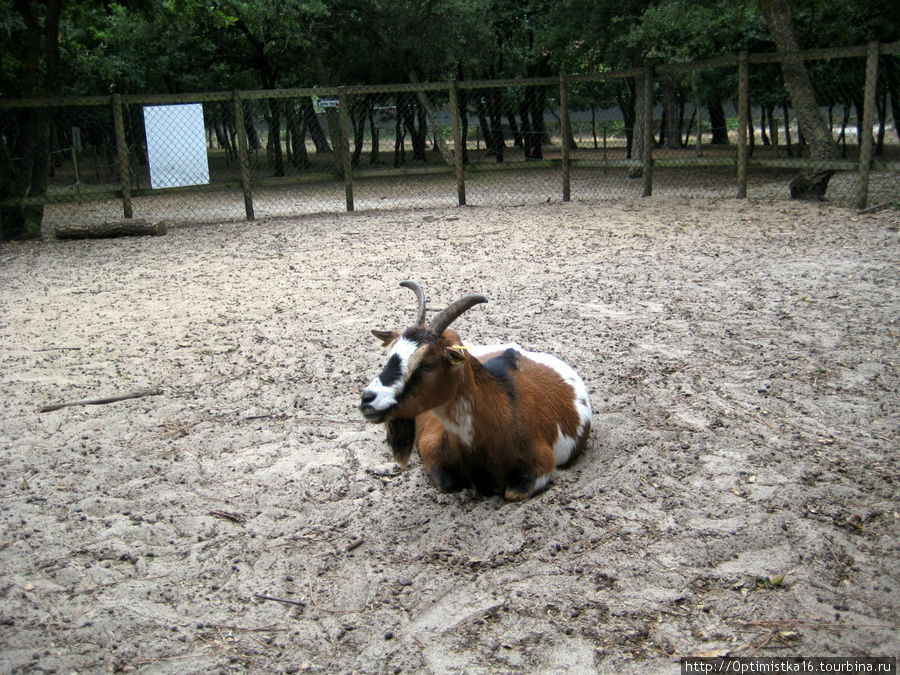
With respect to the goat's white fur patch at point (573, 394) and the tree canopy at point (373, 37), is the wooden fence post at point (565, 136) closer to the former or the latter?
the tree canopy at point (373, 37)

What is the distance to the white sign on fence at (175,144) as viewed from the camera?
514 inches

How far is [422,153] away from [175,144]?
919 centimetres

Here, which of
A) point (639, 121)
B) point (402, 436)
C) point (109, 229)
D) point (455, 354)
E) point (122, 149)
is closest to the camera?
point (455, 354)

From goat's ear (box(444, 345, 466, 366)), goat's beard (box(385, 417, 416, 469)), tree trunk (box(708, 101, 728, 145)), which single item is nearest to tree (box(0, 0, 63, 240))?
goat's beard (box(385, 417, 416, 469))

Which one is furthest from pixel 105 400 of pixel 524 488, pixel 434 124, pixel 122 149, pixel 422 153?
pixel 422 153

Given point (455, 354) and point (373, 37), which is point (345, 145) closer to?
point (373, 37)

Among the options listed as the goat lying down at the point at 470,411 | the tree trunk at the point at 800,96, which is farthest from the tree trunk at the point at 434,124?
the goat lying down at the point at 470,411

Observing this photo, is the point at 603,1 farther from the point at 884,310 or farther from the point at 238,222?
the point at 884,310

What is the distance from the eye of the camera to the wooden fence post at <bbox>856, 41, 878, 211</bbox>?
10.2 m

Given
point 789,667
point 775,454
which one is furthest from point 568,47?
point 789,667

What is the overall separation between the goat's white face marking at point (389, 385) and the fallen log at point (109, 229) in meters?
8.99

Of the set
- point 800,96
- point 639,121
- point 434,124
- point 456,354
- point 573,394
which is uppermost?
point 434,124

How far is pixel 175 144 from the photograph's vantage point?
1315 centimetres

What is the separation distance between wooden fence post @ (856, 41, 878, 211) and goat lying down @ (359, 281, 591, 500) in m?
8.24
